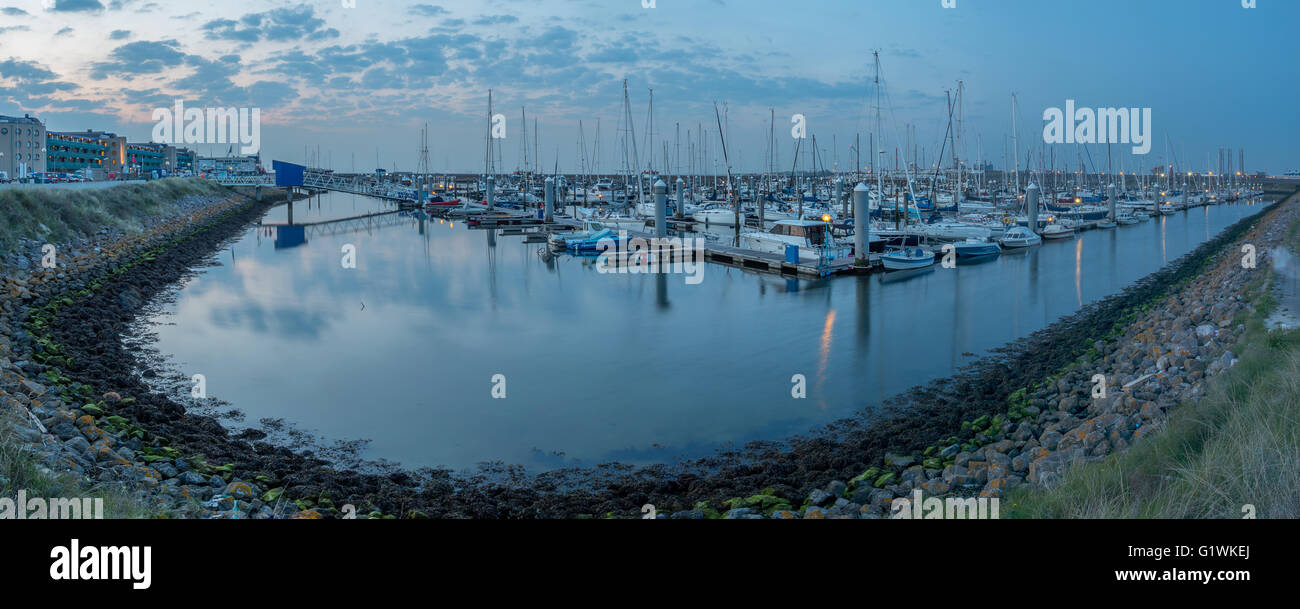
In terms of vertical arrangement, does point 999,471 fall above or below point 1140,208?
below

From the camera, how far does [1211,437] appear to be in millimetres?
7766

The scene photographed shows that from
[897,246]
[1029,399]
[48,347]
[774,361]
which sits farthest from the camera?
[897,246]

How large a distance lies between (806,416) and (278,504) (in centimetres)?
837

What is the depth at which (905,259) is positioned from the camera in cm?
3419

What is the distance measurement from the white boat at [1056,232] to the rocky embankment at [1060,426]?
3326 centimetres

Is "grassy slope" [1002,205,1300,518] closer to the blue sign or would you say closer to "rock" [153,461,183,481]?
"rock" [153,461,183,481]

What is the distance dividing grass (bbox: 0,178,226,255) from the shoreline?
52.7 feet

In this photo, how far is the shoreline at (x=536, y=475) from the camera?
9289 millimetres

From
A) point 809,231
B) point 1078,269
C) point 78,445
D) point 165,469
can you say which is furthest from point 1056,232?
point 78,445

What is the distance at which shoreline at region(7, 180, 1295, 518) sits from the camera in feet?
30.5

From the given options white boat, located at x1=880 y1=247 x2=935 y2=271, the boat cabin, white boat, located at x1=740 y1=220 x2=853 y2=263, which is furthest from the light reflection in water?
the boat cabin

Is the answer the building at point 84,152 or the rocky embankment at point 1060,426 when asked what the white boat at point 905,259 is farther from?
the building at point 84,152
